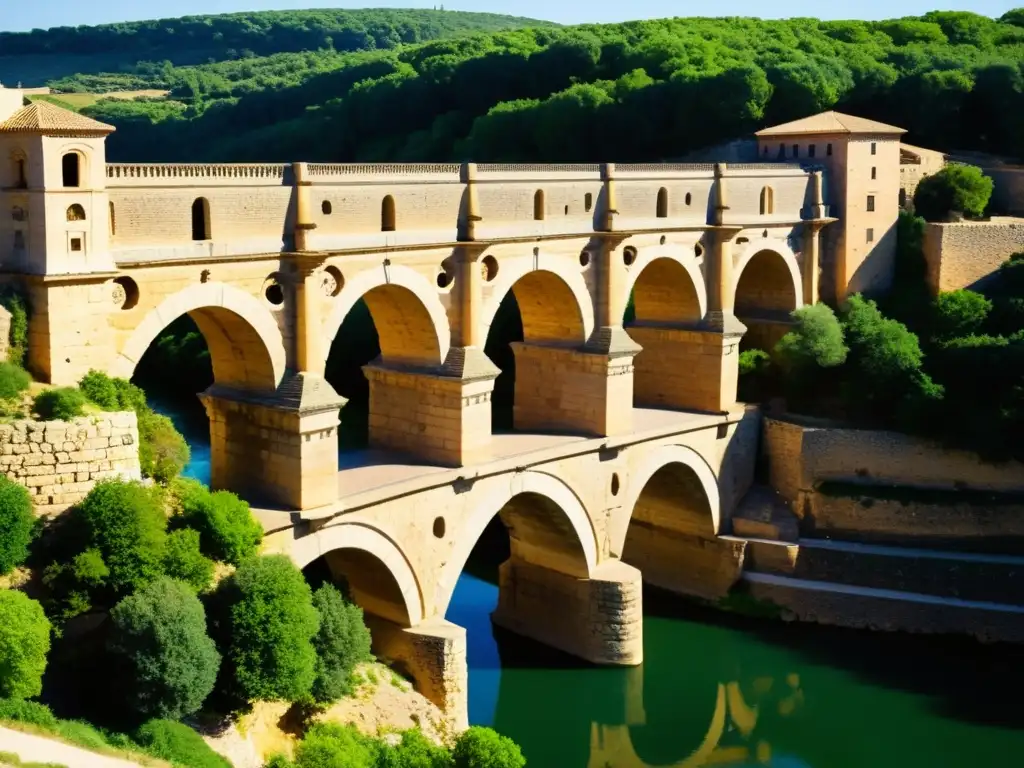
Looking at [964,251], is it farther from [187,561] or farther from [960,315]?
[187,561]

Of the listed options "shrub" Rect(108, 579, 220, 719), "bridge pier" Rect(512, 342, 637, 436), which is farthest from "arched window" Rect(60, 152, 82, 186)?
"bridge pier" Rect(512, 342, 637, 436)

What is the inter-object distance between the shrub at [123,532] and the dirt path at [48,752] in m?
2.63

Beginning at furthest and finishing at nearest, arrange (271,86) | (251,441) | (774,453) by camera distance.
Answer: (271,86) → (774,453) → (251,441)

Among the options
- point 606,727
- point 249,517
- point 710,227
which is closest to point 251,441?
point 249,517

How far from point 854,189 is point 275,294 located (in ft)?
61.6

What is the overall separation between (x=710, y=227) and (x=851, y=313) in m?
5.24

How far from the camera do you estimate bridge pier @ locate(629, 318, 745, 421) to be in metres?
31.2

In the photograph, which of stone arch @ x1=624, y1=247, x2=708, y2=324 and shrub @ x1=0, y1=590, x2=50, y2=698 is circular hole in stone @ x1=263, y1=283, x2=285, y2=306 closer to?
shrub @ x1=0, y1=590, x2=50, y2=698

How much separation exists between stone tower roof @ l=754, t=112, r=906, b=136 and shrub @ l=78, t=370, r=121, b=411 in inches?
863

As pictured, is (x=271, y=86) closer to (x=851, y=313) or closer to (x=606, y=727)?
(x=851, y=313)

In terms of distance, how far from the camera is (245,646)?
60.4ft

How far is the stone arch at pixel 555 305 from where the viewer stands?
1069 inches

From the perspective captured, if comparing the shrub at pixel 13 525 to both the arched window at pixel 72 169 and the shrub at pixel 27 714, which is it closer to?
the shrub at pixel 27 714

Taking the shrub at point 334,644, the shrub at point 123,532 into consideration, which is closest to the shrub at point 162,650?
the shrub at point 123,532
